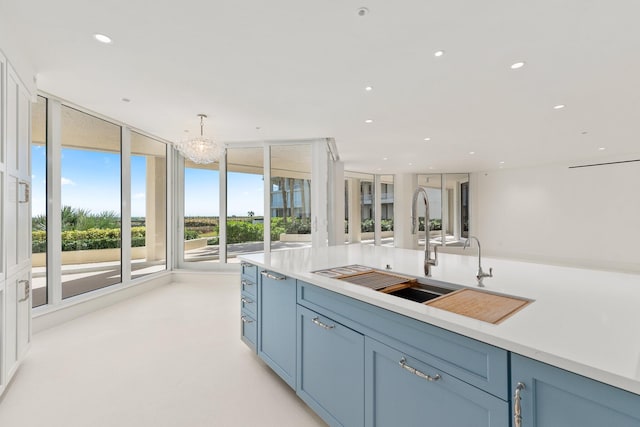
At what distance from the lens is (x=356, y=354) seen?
138 centimetres

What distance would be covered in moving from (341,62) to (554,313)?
2.38 m

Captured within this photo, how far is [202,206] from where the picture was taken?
223 inches

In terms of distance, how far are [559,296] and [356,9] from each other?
2015mm

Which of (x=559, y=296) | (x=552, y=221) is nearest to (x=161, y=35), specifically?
(x=559, y=296)

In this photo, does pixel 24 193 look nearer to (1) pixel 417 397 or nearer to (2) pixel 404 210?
(1) pixel 417 397

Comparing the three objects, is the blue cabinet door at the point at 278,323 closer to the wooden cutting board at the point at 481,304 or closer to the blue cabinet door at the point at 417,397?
the blue cabinet door at the point at 417,397

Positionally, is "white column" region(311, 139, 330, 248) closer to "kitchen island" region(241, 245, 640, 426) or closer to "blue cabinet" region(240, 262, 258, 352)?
"blue cabinet" region(240, 262, 258, 352)

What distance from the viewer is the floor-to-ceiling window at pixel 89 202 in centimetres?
367

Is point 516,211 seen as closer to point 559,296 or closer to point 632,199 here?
point 632,199

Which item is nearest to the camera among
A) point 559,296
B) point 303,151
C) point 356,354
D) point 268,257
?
point 559,296

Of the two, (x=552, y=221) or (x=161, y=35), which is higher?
(x=161, y=35)

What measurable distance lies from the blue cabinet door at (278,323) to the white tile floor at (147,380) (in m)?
0.21

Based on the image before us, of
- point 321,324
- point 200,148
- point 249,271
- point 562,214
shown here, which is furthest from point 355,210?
point 321,324

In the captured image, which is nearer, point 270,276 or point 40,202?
point 270,276
